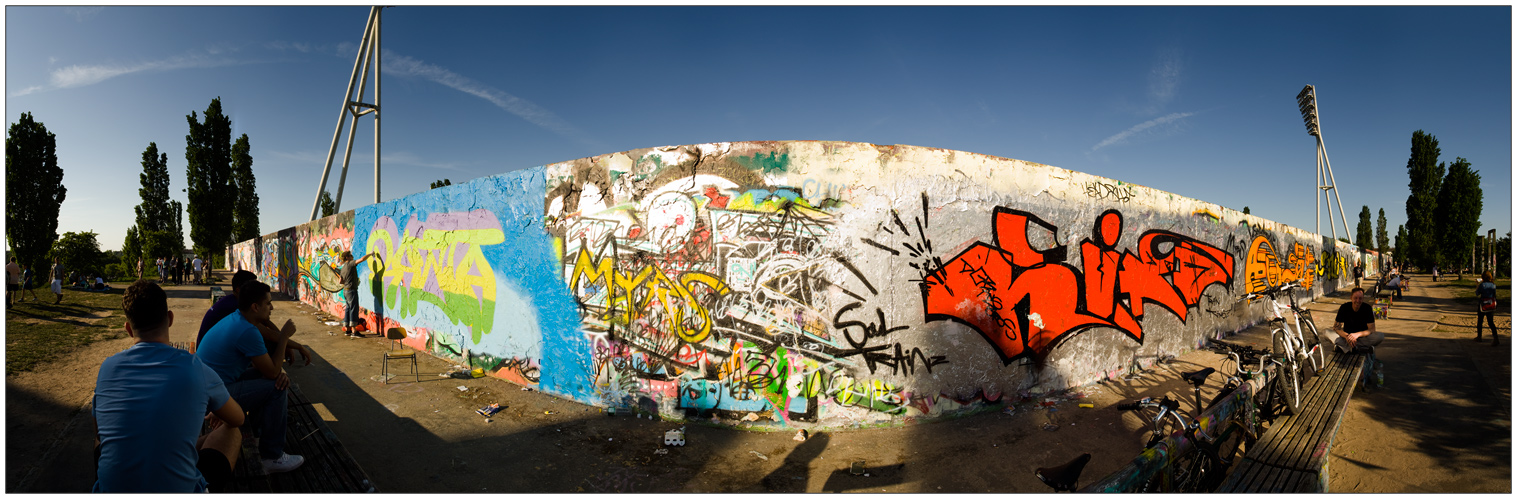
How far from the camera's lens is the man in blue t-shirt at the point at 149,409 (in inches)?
79.5

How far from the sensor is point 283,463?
3.32 meters

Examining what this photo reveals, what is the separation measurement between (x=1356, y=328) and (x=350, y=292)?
46.9 ft

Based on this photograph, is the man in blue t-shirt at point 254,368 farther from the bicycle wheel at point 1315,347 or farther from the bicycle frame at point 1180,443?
the bicycle wheel at point 1315,347

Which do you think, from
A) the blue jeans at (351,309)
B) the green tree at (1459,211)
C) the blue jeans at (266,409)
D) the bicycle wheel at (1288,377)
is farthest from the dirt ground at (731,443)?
the green tree at (1459,211)

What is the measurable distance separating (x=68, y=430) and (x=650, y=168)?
5.24 metres

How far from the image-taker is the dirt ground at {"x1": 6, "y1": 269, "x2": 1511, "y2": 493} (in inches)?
145

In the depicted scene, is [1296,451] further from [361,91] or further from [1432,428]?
[361,91]

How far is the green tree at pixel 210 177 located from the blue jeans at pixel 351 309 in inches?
897

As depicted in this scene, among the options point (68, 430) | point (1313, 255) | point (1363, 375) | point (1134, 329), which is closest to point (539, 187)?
point (68, 430)

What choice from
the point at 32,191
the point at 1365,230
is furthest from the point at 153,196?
the point at 1365,230

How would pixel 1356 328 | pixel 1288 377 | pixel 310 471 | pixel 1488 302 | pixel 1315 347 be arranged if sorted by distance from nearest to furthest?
pixel 310 471 < pixel 1288 377 < pixel 1315 347 < pixel 1356 328 < pixel 1488 302

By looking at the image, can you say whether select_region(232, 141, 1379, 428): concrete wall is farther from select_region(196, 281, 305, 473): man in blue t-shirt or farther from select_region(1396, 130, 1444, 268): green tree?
select_region(1396, 130, 1444, 268): green tree

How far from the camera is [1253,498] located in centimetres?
254

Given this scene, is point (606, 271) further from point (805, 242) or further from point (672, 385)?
point (805, 242)
